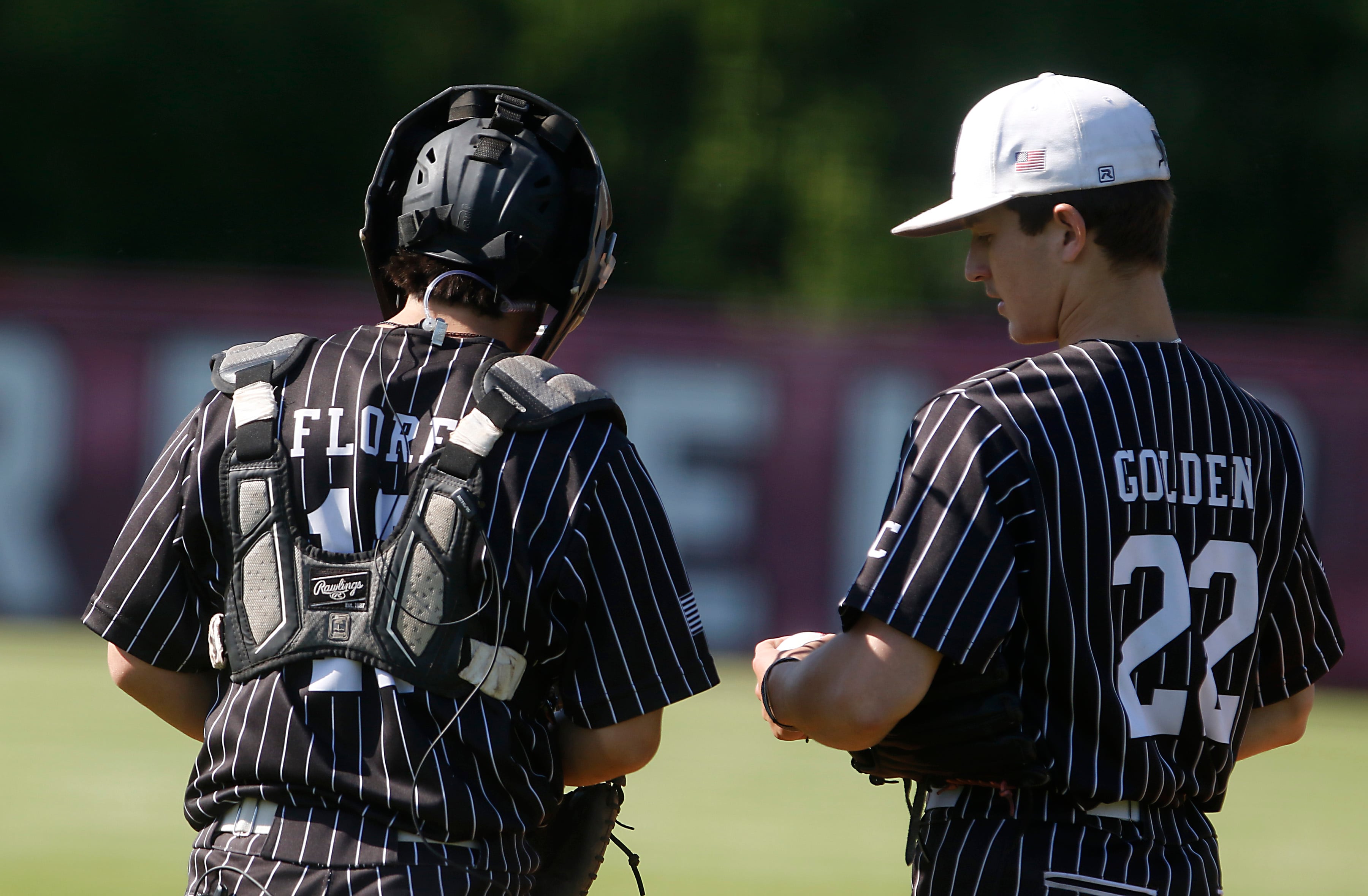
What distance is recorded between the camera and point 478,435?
246cm

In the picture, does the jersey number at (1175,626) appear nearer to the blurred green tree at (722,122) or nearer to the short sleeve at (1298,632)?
the short sleeve at (1298,632)

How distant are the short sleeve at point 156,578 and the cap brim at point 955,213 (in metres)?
1.41

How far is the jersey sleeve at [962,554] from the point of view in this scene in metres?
2.49

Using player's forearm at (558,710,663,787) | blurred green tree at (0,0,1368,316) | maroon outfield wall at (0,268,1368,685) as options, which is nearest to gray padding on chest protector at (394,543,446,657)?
player's forearm at (558,710,663,787)

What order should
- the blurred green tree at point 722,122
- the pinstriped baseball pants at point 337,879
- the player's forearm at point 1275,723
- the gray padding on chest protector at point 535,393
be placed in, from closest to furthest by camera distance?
the pinstriped baseball pants at point 337,879 → the gray padding on chest protector at point 535,393 → the player's forearm at point 1275,723 → the blurred green tree at point 722,122

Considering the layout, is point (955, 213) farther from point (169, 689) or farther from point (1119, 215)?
point (169, 689)

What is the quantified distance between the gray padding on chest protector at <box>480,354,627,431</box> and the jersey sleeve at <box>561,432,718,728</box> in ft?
0.33

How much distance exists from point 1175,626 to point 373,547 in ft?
4.57

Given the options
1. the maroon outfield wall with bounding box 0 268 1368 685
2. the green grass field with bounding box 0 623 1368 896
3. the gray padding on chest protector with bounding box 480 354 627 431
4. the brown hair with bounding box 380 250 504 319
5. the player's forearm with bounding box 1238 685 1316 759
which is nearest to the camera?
the gray padding on chest protector with bounding box 480 354 627 431

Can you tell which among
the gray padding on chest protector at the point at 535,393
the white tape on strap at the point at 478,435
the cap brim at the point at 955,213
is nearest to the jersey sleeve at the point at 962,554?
the cap brim at the point at 955,213

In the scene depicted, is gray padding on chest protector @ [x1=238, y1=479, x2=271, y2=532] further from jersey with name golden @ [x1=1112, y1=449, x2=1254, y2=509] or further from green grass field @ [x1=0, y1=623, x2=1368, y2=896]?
green grass field @ [x1=0, y1=623, x2=1368, y2=896]

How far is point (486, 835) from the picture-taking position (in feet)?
8.04

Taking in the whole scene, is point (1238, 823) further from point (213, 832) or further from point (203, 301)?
point (203, 301)

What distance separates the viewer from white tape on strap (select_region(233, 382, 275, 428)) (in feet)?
8.29
